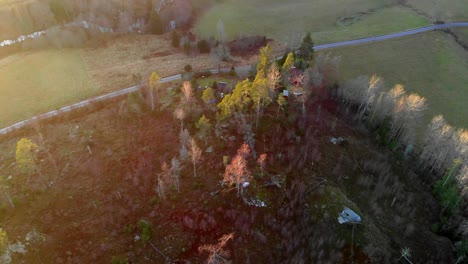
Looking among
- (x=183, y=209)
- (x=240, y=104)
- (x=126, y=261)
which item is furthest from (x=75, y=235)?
(x=240, y=104)

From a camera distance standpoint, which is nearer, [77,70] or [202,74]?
[202,74]

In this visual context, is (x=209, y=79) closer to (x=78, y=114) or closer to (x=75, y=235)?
(x=78, y=114)

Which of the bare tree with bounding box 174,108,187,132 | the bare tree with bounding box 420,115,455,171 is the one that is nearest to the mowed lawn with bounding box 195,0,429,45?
the bare tree with bounding box 420,115,455,171

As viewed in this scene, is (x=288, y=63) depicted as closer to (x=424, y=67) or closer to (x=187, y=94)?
(x=187, y=94)

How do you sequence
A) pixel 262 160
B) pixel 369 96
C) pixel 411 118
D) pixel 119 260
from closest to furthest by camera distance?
pixel 119 260 → pixel 262 160 → pixel 411 118 → pixel 369 96

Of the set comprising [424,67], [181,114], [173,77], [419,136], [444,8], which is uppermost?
[444,8]

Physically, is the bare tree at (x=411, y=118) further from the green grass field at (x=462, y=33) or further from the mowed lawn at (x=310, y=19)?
the green grass field at (x=462, y=33)

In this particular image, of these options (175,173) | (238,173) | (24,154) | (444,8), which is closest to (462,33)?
(444,8)
